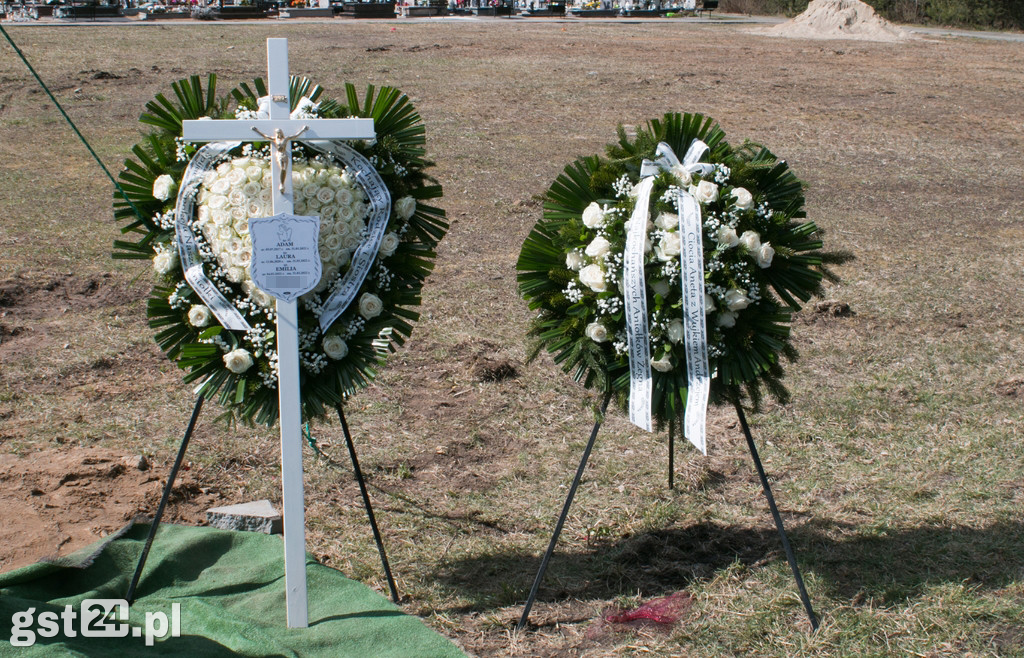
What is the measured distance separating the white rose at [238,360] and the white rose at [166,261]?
1.36ft

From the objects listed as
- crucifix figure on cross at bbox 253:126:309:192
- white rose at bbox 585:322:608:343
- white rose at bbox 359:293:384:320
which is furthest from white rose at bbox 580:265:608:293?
crucifix figure on cross at bbox 253:126:309:192

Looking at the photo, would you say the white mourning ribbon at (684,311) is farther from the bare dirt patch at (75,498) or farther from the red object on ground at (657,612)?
the bare dirt patch at (75,498)

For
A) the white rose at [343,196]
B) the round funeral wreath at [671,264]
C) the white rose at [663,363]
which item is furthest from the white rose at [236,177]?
the white rose at [663,363]

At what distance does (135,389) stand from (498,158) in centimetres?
626

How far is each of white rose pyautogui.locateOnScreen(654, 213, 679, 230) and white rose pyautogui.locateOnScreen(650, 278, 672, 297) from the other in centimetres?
20

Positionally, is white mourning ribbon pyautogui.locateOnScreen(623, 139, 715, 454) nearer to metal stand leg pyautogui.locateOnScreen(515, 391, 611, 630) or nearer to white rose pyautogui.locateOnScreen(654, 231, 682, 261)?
white rose pyautogui.locateOnScreen(654, 231, 682, 261)

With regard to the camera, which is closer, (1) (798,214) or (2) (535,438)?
(1) (798,214)

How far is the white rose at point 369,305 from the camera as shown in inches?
137

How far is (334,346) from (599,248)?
1078mm

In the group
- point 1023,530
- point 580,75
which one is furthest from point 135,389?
point 580,75

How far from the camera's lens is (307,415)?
3611mm

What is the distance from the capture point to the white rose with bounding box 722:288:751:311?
331 centimetres

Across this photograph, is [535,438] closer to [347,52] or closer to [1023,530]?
[1023,530]

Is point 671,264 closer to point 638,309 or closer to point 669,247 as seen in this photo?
point 669,247
